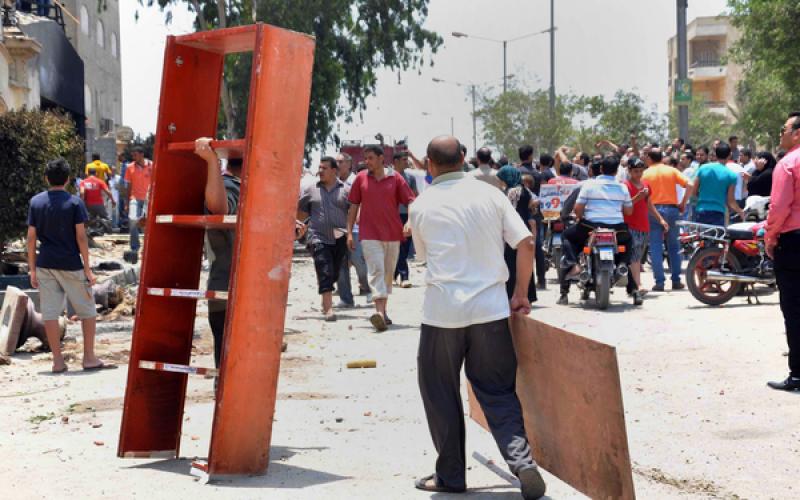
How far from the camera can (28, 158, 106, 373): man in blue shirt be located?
35.1 ft

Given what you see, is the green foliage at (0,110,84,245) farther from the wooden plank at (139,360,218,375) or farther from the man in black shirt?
the wooden plank at (139,360,218,375)

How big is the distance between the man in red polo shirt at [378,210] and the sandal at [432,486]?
766 cm

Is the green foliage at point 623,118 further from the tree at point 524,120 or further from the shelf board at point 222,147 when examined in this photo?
the shelf board at point 222,147

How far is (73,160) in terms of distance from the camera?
63.3 ft

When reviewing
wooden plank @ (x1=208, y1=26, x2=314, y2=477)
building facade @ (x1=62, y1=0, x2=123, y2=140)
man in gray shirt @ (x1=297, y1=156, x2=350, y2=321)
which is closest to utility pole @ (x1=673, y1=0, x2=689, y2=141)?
man in gray shirt @ (x1=297, y1=156, x2=350, y2=321)

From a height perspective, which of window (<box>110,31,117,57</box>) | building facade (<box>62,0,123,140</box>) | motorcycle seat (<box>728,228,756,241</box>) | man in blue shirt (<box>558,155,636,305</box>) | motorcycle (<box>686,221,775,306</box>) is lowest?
motorcycle (<box>686,221,775,306</box>)

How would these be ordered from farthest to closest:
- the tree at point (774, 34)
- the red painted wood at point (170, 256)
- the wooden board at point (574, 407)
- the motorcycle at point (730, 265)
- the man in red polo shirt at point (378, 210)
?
the tree at point (774, 34) < the motorcycle at point (730, 265) < the man in red polo shirt at point (378, 210) < the red painted wood at point (170, 256) < the wooden board at point (574, 407)

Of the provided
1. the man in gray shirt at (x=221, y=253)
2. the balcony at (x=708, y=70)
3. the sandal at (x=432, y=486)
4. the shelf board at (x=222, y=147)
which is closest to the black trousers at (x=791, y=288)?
the sandal at (x=432, y=486)

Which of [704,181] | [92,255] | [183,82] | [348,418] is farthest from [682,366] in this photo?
[92,255]

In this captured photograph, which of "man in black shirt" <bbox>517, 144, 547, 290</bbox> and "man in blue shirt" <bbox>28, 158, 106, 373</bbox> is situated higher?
"man in black shirt" <bbox>517, 144, 547, 290</bbox>

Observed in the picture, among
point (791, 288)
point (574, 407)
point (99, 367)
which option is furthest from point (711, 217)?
point (574, 407)

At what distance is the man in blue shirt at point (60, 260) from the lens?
10.7 metres

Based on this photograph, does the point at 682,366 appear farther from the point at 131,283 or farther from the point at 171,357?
the point at 131,283

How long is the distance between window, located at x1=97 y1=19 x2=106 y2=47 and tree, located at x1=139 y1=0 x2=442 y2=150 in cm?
1885
